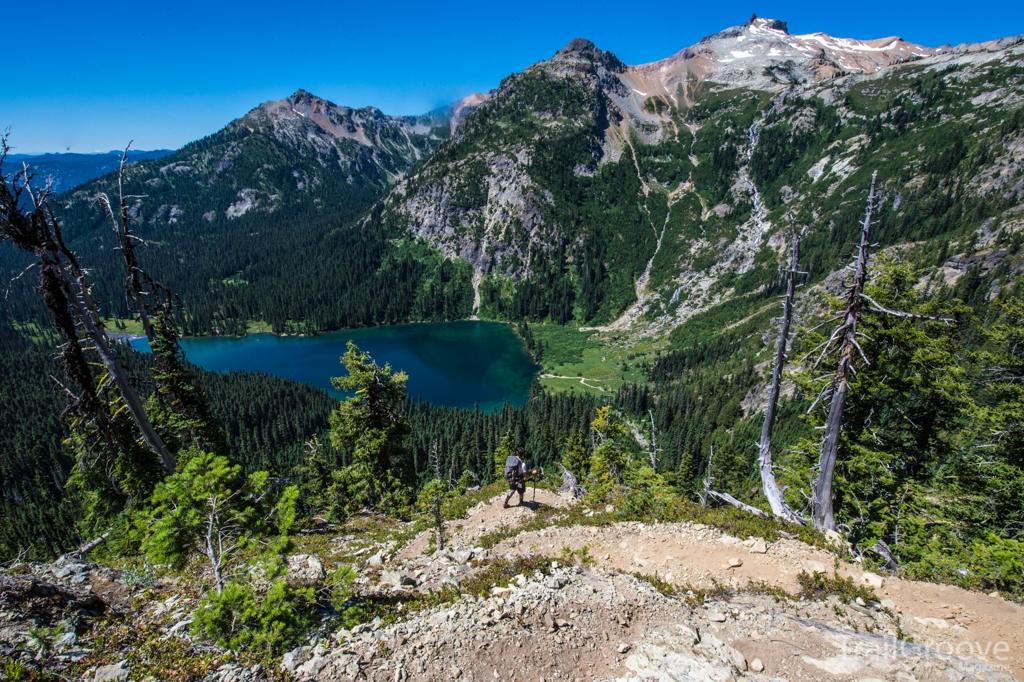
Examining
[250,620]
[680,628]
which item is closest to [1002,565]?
[680,628]

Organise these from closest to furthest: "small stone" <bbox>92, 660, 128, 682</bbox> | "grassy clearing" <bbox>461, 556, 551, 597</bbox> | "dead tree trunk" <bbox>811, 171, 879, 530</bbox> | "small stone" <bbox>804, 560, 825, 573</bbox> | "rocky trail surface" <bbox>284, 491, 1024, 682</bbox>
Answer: "small stone" <bbox>92, 660, 128, 682</bbox> < "rocky trail surface" <bbox>284, 491, 1024, 682</bbox> < "grassy clearing" <bbox>461, 556, 551, 597</bbox> < "small stone" <bbox>804, 560, 825, 573</bbox> < "dead tree trunk" <bbox>811, 171, 879, 530</bbox>

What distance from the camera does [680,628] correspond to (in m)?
9.89

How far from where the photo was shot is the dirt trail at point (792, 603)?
29.5ft

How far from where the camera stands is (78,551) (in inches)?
523

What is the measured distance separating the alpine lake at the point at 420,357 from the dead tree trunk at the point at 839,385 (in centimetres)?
9066

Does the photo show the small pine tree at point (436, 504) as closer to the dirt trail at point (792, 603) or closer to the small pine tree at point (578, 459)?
the dirt trail at point (792, 603)

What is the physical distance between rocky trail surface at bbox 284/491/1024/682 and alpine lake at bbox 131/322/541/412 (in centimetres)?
9282

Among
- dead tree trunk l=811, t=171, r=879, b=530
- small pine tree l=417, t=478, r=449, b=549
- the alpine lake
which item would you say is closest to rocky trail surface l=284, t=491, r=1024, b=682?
small pine tree l=417, t=478, r=449, b=549

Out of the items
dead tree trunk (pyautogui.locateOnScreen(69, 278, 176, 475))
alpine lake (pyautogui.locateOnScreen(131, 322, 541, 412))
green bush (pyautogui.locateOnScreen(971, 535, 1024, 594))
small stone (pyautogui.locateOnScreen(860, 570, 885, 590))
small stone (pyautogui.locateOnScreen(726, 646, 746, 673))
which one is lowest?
alpine lake (pyautogui.locateOnScreen(131, 322, 541, 412))

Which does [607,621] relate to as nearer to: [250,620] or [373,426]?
[250,620]

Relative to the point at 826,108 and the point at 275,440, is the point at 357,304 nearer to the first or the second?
the point at 275,440

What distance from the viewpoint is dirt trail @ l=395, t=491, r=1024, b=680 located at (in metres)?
8.99

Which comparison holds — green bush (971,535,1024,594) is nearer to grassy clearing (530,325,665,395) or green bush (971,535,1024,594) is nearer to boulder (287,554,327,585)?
boulder (287,554,327,585)

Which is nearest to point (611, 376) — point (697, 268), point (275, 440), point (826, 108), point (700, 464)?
point (700, 464)
